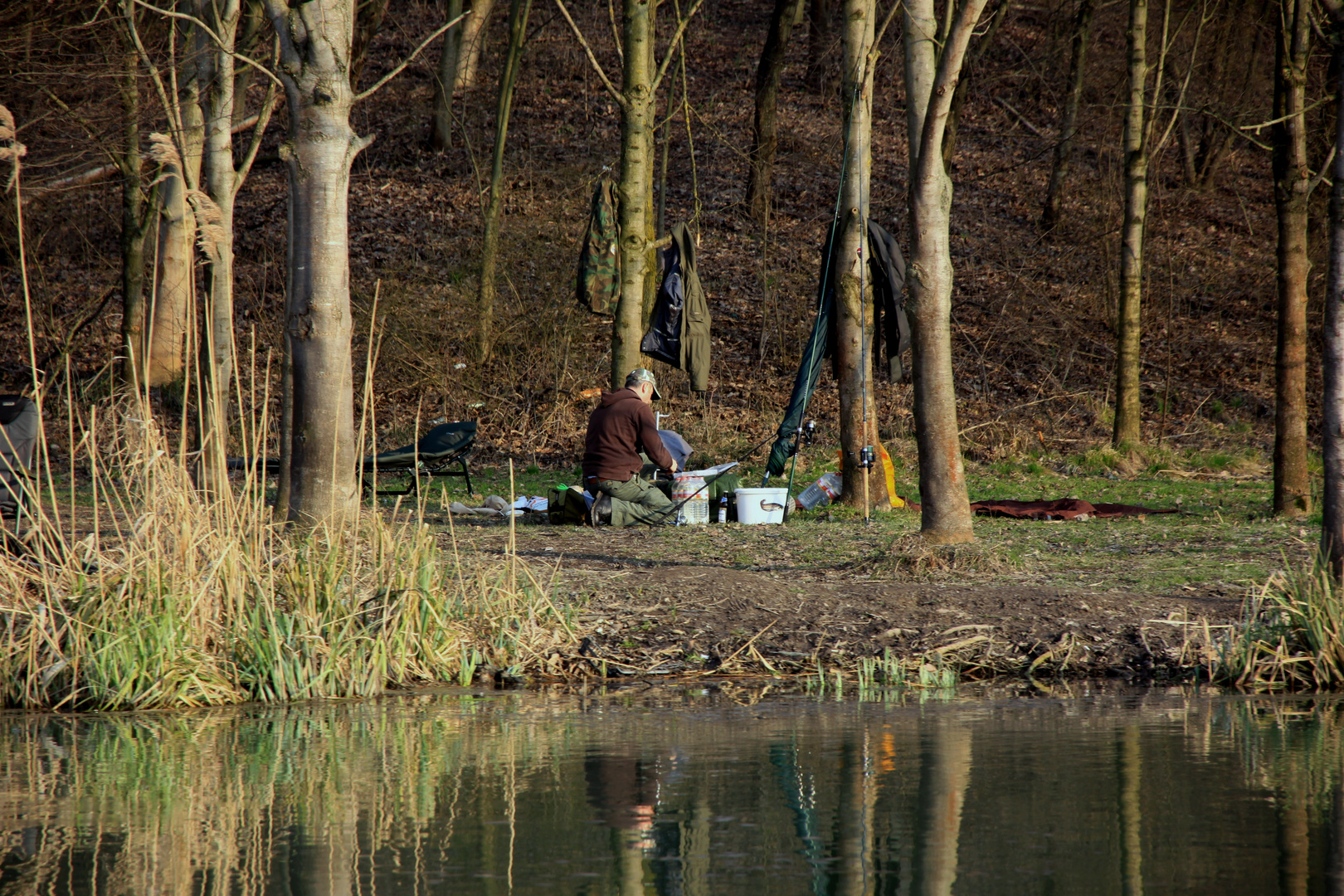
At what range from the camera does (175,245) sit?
16.6 meters

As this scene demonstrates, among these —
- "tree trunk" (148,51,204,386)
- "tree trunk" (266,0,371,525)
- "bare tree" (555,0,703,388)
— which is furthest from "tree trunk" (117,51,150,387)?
"tree trunk" (266,0,371,525)

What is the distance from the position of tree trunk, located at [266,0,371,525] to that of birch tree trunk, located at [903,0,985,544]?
3170 millimetres

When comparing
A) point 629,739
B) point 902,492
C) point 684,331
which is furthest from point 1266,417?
point 629,739

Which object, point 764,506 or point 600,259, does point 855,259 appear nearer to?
point 764,506

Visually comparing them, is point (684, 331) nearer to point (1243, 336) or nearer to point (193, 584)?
point (193, 584)

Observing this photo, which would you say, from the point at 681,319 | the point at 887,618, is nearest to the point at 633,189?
the point at 681,319

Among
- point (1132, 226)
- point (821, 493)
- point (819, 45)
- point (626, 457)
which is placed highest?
point (819, 45)

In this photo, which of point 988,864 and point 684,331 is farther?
point 684,331

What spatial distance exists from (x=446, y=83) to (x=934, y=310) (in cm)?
1832

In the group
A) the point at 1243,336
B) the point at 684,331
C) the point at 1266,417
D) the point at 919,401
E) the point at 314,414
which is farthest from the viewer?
the point at 1243,336

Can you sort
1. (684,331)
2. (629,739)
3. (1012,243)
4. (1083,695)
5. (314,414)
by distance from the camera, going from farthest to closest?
(1012,243) < (684,331) < (314,414) < (1083,695) < (629,739)

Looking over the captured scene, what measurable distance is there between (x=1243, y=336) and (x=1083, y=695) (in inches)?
662

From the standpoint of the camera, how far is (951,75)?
7.38 m

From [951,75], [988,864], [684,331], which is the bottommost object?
[988,864]
